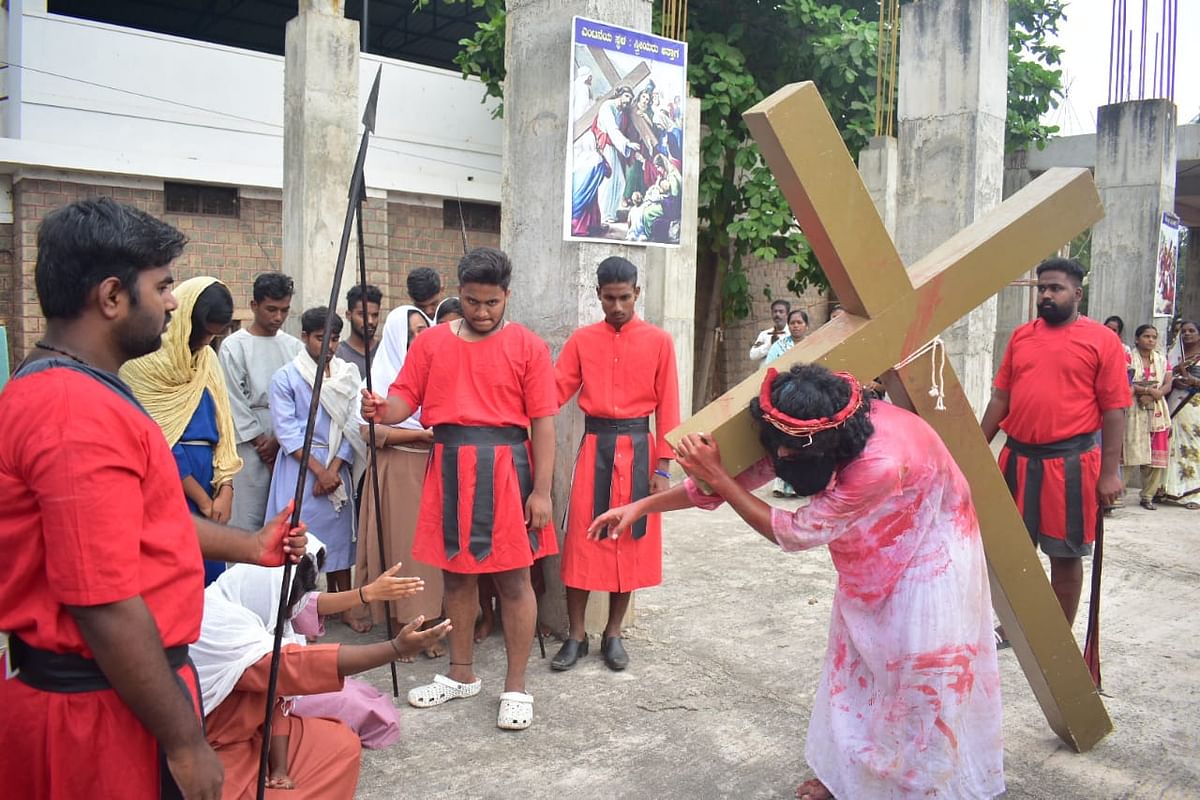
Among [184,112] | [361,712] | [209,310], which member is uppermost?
[184,112]

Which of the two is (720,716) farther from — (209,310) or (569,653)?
(209,310)

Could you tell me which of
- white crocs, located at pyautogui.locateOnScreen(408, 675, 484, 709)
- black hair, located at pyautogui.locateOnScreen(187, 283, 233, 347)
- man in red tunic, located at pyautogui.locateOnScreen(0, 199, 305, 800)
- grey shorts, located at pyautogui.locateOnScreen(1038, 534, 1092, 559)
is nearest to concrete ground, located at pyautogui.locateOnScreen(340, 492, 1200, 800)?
white crocs, located at pyautogui.locateOnScreen(408, 675, 484, 709)

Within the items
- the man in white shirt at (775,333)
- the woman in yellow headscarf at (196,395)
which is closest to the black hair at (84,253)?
the woman in yellow headscarf at (196,395)

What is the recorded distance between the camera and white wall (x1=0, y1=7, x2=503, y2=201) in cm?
940

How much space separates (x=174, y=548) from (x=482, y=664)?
275 cm

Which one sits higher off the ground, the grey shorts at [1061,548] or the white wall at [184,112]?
the white wall at [184,112]

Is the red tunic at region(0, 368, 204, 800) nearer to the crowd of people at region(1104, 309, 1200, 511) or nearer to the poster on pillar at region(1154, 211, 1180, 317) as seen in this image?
the crowd of people at region(1104, 309, 1200, 511)

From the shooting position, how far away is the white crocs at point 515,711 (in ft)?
11.8

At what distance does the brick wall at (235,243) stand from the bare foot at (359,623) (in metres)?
4.52

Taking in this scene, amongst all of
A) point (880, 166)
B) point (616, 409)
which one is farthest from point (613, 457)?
point (880, 166)

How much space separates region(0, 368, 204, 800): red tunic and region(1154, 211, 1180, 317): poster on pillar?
35.6 feet

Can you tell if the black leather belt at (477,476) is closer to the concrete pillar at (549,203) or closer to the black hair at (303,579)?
the concrete pillar at (549,203)

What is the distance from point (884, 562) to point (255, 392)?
3.31m

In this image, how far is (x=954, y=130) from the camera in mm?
6773
